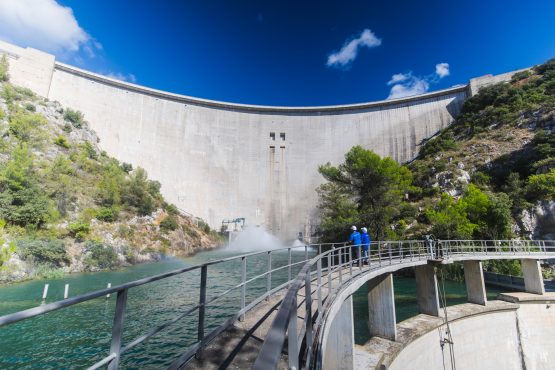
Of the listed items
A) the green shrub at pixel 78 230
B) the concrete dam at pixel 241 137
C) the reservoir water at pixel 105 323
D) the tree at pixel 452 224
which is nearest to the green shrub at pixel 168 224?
the concrete dam at pixel 241 137

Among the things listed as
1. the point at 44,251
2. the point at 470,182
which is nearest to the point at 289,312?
the point at 44,251

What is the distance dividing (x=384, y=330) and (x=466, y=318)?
5343 mm

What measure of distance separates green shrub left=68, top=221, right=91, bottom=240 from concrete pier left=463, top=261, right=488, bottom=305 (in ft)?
99.0

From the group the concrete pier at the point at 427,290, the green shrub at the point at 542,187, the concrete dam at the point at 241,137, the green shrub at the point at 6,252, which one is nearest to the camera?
the concrete pier at the point at 427,290

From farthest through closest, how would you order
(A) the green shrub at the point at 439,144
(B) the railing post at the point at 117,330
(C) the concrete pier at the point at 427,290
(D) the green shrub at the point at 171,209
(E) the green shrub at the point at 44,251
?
(D) the green shrub at the point at 171,209 < (A) the green shrub at the point at 439,144 < (E) the green shrub at the point at 44,251 < (C) the concrete pier at the point at 427,290 < (B) the railing post at the point at 117,330

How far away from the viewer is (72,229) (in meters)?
25.9

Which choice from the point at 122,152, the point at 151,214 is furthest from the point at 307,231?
the point at 122,152

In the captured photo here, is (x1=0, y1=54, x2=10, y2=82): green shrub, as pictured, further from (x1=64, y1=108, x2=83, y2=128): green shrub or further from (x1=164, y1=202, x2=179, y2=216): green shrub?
(x1=164, y1=202, x2=179, y2=216): green shrub

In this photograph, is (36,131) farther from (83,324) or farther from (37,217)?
(83,324)

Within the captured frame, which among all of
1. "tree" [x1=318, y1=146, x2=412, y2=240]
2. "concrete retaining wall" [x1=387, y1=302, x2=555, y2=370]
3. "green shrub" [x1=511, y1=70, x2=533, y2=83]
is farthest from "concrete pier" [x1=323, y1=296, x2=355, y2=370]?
"green shrub" [x1=511, y1=70, x2=533, y2=83]

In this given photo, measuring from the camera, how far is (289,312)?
1123mm

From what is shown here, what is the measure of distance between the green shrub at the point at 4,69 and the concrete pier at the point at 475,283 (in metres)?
54.9

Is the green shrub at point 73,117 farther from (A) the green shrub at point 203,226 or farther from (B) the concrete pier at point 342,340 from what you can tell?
(B) the concrete pier at point 342,340

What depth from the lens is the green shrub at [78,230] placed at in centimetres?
2588
